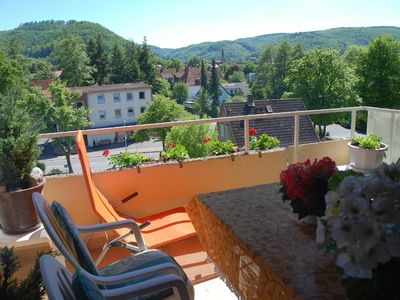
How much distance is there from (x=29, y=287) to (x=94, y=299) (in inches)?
8.4

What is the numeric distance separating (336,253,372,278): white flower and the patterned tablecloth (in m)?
0.13

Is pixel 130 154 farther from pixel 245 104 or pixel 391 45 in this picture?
pixel 391 45

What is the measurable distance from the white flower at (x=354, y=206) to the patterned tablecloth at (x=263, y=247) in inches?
7.1

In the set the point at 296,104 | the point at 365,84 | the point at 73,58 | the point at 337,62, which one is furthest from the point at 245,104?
the point at 73,58

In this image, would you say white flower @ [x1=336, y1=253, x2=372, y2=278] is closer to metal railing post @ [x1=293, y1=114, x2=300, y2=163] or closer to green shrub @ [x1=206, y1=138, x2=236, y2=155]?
green shrub @ [x1=206, y1=138, x2=236, y2=155]

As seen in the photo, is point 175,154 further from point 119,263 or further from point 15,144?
point 119,263

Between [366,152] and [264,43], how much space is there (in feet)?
287

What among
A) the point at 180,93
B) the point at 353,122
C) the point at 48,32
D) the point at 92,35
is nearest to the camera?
the point at 353,122

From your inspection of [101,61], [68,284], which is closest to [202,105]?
[101,61]

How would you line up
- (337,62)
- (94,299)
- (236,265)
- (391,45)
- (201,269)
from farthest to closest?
1. (337,62)
2. (391,45)
3. (201,269)
4. (236,265)
5. (94,299)

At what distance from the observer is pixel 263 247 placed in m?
1.25

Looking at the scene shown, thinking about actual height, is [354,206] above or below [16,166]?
above

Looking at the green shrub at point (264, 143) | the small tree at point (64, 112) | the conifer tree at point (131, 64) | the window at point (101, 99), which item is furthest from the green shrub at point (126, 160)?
the conifer tree at point (131, 64)

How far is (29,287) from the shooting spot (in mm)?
982
